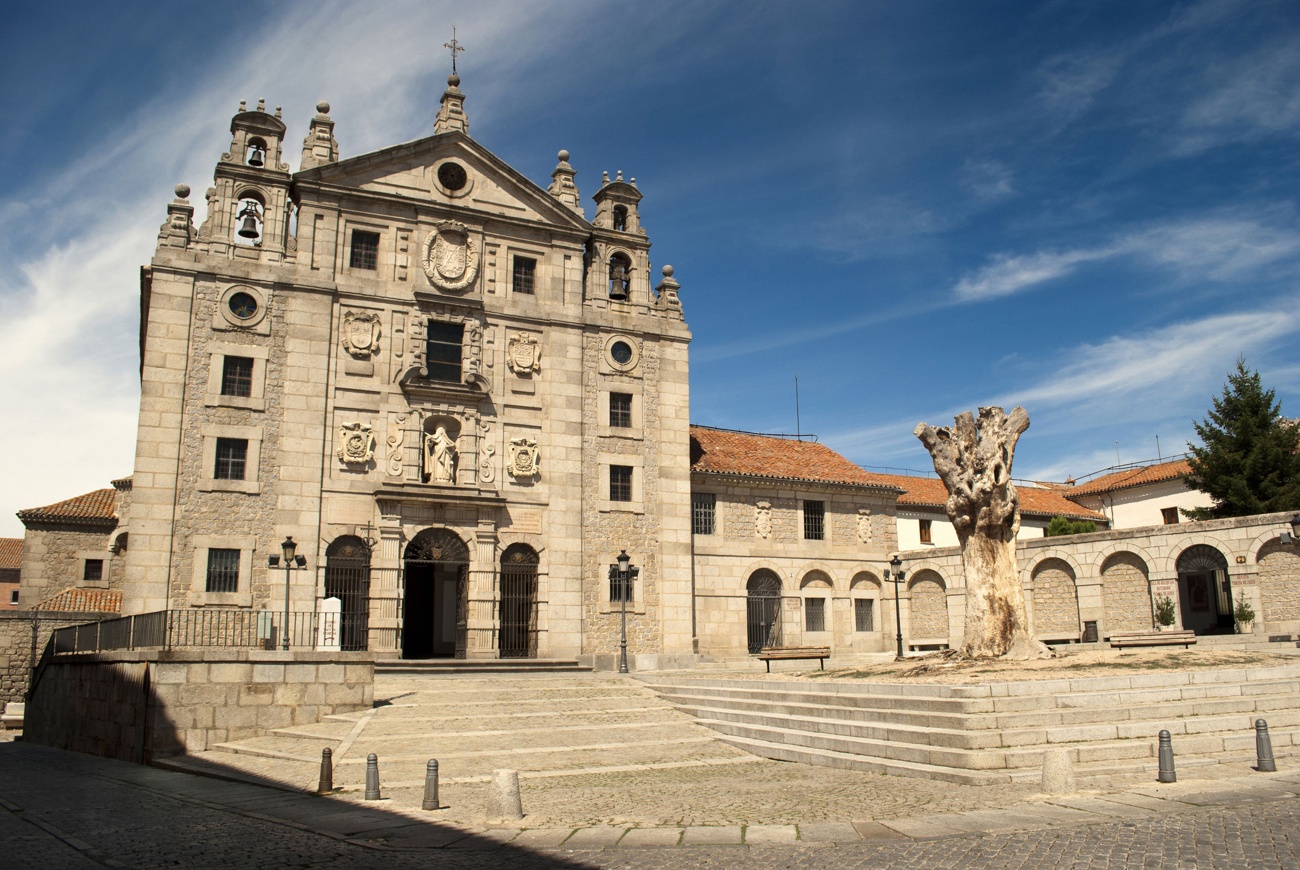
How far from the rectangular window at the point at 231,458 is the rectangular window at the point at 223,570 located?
2.21 metres

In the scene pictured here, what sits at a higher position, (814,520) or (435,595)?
(814,520)

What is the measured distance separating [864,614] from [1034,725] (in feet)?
82.9

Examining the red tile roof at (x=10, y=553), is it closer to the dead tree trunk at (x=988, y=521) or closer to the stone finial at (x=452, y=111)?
the stone finial at (x=452, y=111)

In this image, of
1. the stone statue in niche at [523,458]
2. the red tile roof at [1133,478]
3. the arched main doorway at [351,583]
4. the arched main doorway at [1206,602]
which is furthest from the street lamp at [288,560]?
the red tile roof at [1133,478]

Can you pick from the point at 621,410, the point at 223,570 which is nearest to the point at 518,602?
the point at 621,410

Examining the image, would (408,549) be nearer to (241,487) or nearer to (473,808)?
(241,487)

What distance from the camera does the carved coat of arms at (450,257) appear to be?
32.2m

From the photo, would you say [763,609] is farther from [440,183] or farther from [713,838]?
[713,838]

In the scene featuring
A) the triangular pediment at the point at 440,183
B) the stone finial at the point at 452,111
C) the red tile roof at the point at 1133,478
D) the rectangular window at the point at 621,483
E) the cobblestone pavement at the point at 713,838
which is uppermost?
the stone finial at the point at 452,111

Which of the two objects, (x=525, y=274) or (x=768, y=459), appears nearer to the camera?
(x=525, y=274)

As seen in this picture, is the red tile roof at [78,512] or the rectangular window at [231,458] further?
the red tile roof at [78,512]

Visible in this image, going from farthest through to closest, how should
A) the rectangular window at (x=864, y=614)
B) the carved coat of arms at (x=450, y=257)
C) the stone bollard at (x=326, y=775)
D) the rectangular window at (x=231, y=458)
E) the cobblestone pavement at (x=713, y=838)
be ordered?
the rectangular window at (x=864, y=614), the carved coat of arms at (x=450, y=257), the rectangular window at (x=231, y=458), the stone bollard at (x=326, y=775), the cobblestone pavement at (x=713, y=838)

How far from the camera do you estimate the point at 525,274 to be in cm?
3409

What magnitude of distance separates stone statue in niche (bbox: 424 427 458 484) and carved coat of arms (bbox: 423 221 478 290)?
5.00 meters
